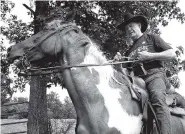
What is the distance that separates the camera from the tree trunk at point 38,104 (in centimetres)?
1258

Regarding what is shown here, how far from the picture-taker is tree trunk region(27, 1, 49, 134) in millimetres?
12578

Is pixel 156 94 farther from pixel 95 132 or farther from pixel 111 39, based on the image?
pixel 111 39

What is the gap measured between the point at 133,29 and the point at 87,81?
1.74 meters

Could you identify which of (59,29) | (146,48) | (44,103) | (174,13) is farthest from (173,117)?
(174,13)

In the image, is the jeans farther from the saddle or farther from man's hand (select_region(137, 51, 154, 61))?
man's hand (select_region(137, 51, 154, 61))

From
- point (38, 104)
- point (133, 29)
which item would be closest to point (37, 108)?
point (38, 104)

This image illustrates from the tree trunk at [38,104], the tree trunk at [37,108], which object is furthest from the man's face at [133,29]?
the tree trunk at [37,108]

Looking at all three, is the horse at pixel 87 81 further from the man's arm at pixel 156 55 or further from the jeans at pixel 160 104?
the man's arm at pixel 156 55

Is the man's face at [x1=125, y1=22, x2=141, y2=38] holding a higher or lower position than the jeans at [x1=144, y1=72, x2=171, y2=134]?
higher

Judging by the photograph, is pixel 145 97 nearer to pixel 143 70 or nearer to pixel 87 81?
pixel 143 70

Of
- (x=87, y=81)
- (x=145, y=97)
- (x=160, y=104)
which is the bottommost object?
(x=160, y=104)

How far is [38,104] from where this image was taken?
1280 cm

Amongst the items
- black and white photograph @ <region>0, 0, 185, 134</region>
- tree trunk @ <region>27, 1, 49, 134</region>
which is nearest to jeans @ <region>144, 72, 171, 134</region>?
black and white photograph @ <region>0, 0, 185, 134</region>

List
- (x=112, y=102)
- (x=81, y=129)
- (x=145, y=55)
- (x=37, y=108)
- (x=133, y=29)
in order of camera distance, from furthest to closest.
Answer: (x=37, y=108) < (x=133, y=29) < (x=145, y=55) < (x=112, y=102) < (x=81, y=129)
